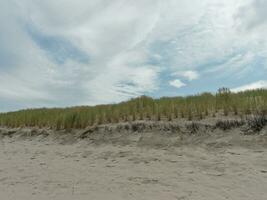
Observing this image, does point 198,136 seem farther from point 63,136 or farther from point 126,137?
point 63,136

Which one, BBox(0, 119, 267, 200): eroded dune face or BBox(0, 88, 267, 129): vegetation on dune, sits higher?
BBox(0, 88, 267, 129): vegetation on dune

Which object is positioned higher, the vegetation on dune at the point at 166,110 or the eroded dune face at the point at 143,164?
the vegetation on dune at the point at 166,110

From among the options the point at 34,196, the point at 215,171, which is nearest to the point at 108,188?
the point at 34,196

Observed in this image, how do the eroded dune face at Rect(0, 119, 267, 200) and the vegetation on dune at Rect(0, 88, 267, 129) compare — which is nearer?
the eroded dune face at Rect(0, 119, 267, 200)

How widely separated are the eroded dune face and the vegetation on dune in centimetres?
67

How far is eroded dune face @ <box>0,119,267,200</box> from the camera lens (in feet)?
15.9

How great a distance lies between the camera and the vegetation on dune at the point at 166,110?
811 centimetres

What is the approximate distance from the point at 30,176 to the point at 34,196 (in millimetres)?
1290

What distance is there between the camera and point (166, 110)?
29.7ft

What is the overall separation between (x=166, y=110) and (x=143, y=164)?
3.01m

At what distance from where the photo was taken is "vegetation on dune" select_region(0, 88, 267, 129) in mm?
8113

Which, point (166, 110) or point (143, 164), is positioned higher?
point (166, 110)

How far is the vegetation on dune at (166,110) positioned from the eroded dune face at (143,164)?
672 millimetres

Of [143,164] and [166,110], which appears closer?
[143,164]
